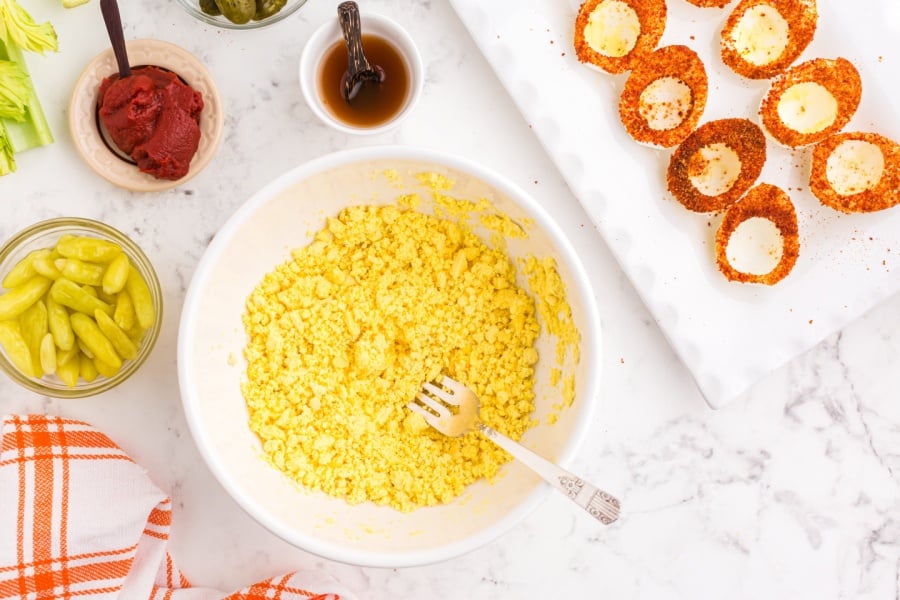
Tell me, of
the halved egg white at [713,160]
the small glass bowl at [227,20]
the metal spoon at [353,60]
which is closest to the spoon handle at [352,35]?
the metal spoon at [353,60]

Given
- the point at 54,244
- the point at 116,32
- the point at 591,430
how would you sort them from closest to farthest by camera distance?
the point at 116,32
the point at 54,244
the point at 591,430

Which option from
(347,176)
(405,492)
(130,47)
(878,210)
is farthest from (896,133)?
(130,47)

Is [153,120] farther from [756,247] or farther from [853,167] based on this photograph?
[853,167]

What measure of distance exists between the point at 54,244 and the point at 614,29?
1225mm

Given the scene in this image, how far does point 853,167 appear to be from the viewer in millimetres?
1624

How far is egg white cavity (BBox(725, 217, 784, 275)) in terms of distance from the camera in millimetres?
1629

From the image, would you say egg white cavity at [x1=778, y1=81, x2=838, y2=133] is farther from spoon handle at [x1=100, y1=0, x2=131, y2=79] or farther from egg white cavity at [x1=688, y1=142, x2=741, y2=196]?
spoon handle at [x1=100, y1=0, x2=131, y2=79]

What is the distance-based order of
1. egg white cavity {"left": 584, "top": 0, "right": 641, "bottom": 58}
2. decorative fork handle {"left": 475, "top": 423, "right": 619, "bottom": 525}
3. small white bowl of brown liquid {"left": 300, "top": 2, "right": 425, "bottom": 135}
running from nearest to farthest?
decorative fork handle {"left": 475, "top": 423, "right": 619, "bottom": 525}, small white bowl of brown liquid {"left": 300, "top": 2, "right": 425, "bottom": 135}, egg white cavity {"left": 584, "top": 0, "right": 641, "bottom": 58}

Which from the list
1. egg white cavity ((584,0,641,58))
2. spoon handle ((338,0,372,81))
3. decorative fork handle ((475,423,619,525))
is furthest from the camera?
egg white cavity ((584,0,641,58))

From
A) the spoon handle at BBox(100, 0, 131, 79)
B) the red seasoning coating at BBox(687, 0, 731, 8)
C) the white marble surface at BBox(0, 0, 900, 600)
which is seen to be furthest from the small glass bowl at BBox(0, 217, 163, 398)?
the red seasoning coating at BBox(687, 0, 731, 8)

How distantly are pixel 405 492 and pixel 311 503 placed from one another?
0.18 meters

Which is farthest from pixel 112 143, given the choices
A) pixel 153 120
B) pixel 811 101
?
pixel 811 101

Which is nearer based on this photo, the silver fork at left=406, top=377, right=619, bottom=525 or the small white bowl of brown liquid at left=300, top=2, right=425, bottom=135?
the silver fork at left=406, top=377, right=619, bottom=525

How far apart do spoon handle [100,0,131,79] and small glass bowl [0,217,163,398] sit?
11.9 inches
